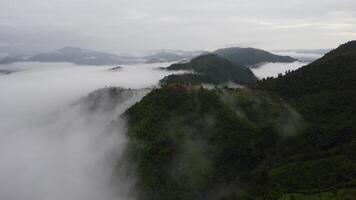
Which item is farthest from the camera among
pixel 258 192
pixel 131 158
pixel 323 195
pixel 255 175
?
pixel 131 158

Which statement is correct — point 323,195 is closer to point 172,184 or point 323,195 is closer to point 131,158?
point 172,184

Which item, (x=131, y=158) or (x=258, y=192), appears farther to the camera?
(x=131, y=158)

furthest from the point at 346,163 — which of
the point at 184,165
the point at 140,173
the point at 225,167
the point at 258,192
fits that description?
the point at 140,173

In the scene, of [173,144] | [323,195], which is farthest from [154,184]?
[323,195]

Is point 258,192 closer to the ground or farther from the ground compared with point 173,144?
closer to the ground

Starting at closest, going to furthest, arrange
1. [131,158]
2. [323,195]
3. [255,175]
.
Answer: [323,195] → [255,175] → [131,158]

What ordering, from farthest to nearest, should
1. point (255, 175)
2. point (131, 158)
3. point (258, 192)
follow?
point (131, 158) < point (255, 175) < point (258, 192)

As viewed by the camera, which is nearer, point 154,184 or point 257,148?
point 154,184

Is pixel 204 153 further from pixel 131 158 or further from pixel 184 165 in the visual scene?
pixel 131 158

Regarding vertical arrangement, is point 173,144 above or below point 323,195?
above
